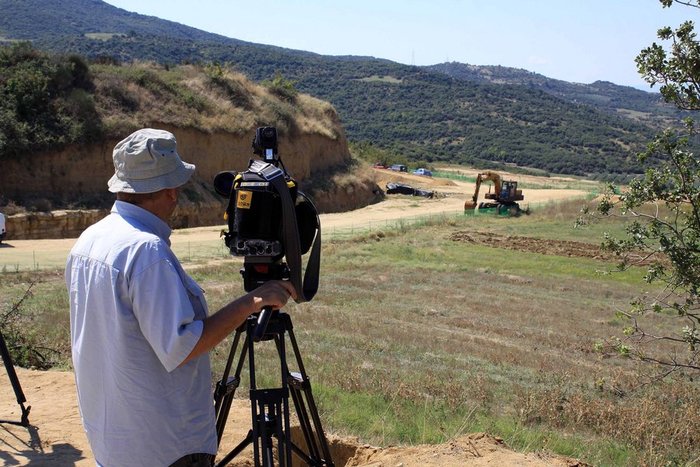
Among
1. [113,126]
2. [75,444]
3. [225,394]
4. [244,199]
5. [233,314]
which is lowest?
[75,444]

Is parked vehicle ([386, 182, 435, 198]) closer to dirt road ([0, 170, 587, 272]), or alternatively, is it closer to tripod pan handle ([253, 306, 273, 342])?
dirt road ([0, 170, 587, 272])

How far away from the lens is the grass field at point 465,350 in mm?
5996

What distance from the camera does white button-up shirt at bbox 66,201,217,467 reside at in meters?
2.54

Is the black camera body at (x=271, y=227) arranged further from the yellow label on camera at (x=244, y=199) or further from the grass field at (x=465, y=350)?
the grass field at (x=465, y=350)

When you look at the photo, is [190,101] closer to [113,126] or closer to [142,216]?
[113,126]

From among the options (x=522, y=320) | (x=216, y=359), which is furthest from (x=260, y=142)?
(x=522, y=320)

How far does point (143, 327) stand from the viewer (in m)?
2.55

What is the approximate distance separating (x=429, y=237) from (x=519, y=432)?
2465cm

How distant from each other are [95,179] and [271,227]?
31325 mm

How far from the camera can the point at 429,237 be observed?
99.8 feet

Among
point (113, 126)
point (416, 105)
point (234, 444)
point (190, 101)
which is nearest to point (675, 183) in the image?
point (234, 444)

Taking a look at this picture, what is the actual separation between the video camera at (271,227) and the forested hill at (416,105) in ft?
292

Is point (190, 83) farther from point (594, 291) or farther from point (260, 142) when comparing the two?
point (260, 142)

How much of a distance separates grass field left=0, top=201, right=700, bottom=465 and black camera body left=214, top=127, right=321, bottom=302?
2.58 m
